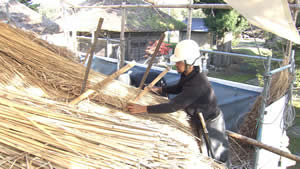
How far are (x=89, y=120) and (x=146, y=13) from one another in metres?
13.7

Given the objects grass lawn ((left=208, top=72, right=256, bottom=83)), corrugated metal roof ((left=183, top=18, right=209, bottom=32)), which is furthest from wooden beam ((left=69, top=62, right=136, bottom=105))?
corrugated metal roof ((left=183, top=18, right=209, bottom=32))

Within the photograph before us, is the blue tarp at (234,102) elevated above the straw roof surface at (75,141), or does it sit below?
below

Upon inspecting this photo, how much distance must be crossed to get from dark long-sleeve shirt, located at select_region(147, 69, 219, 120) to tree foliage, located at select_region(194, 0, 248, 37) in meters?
10.4

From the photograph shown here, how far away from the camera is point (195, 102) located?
7.51 feet

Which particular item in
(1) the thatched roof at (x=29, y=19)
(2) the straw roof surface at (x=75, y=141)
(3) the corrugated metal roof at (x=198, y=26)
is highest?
(3) the corrugated metal roof at (x=198, y=26)

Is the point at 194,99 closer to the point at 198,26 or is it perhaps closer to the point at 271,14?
the point at 271,14

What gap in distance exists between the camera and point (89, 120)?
1.57 metres

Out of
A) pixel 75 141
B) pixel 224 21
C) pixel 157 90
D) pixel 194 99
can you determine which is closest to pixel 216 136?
pixel 194 99

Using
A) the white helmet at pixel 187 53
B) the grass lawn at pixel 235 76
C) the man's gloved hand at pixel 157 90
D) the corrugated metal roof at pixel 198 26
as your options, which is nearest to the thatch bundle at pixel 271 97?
the man's gloved hand at pixel 157 90

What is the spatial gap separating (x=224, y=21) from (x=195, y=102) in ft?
36.1

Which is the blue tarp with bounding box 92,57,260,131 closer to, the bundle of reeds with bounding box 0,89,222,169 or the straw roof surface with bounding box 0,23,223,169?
the straw roof surface with bounding box 0,23,223,169

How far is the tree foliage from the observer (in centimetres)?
1179

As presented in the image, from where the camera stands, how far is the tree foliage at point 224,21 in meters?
11.8

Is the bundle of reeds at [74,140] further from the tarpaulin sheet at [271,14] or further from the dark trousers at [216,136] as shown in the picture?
the tarpaulin sheet at [271,14]
